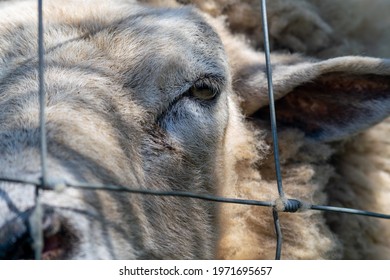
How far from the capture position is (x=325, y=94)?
2932 mm

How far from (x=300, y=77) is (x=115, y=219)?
139 centimetres

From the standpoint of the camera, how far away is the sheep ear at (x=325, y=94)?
9.06 ft

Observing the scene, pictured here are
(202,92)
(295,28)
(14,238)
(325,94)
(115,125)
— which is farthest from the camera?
(295,28)

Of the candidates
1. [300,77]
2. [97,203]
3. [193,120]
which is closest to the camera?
[97,203]

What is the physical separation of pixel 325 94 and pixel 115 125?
132 cm

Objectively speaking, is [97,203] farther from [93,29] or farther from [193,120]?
[93,29]

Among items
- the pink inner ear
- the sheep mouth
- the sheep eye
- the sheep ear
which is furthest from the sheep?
the sheep mouth

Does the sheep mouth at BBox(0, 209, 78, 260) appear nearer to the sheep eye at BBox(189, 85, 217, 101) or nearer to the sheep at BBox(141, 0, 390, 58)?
the sheep eye at BBox(189, 85, 217, 101)

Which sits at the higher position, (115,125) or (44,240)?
(115,125)

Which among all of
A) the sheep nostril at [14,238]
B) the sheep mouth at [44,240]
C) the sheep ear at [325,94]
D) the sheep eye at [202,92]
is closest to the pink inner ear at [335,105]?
the sheep ear at [325,94]

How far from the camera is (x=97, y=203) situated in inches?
72.7

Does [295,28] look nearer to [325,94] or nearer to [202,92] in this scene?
[325,94]

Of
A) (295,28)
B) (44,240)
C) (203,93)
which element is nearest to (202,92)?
(203,93)

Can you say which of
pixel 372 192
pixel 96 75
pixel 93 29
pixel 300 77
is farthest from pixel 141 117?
pixel 372 192
